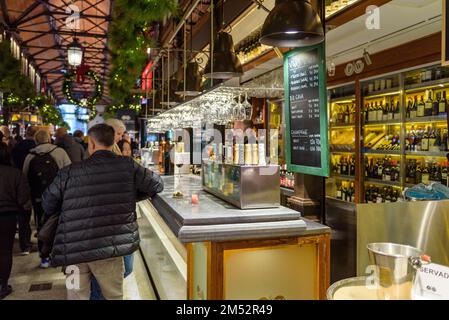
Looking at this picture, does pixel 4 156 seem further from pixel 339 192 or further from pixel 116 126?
pixel 339 192

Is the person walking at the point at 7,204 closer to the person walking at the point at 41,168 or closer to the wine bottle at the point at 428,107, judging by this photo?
the person walking at the point at 41,168

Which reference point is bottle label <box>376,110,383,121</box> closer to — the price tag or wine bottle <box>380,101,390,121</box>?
wine bottle <box>380,101,390,121</box>

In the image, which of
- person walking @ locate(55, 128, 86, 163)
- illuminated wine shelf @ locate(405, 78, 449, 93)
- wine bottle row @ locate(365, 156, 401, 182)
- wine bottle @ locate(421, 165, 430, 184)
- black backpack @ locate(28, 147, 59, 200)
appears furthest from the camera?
person walking @ locate(55, 128, 86, 163)

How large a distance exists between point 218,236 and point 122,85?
9130 mm

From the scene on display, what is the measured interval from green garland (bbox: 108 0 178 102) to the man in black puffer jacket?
3169 millimetres

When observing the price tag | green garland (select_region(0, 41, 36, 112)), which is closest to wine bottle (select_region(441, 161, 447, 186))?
the price tag

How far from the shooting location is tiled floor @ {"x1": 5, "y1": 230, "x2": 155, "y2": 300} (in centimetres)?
414

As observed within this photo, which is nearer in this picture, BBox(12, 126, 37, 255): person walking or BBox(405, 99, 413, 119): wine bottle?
→ BBox(405, 99, 413, 119): wine bottle

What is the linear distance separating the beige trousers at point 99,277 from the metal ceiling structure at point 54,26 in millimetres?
6564

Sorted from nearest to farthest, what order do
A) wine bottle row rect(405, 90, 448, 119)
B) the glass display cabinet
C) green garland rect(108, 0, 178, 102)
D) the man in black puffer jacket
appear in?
1. the man in black puffer jacket
2. wine bottle row rect(405, 90, 448, 119)
3. green garland rect(108, 0, 178, 102)
4. the glass display cabinet

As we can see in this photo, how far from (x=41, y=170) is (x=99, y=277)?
103 inches

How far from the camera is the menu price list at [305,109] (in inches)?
122
